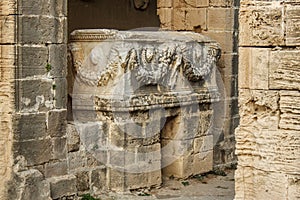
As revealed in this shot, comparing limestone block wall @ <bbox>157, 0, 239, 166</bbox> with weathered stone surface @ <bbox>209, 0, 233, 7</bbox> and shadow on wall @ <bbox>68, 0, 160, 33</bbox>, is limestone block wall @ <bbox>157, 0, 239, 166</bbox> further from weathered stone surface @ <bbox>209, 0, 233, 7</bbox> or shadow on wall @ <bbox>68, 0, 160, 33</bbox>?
shadow on wall @ <bbox>68, 0, 160, 33</bbox>

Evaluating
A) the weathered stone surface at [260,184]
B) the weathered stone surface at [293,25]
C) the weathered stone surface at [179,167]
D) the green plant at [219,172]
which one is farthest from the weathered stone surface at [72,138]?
the weathered stone surface at [293,25]

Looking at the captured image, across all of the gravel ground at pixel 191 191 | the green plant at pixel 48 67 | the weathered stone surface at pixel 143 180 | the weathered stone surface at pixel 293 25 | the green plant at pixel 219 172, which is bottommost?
the gravel ground at pixel 191 191

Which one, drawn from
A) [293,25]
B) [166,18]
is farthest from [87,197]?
[293,25]

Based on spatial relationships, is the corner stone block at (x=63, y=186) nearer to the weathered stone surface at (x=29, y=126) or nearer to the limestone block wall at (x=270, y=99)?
the weathered stone surface at (x=29, y=126)

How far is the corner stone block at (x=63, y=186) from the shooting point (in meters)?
7.95

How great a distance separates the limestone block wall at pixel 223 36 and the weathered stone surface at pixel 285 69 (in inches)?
234

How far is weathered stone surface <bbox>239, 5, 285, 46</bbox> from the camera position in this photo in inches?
198

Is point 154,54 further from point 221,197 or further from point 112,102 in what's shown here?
point 221,197

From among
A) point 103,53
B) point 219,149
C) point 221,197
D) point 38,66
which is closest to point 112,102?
point 103,53

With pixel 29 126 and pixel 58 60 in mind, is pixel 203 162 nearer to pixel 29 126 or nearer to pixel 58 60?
pixel 58 60

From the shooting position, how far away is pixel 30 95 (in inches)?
305

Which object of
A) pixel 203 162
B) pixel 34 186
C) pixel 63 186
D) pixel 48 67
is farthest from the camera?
pixel 203 162

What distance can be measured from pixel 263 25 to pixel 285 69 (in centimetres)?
37

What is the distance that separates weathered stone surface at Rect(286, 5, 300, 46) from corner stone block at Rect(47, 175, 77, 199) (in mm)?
3877
